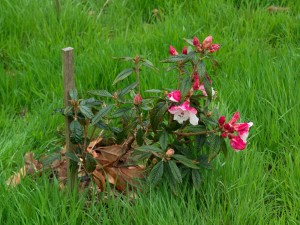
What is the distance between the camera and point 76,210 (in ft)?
7.56

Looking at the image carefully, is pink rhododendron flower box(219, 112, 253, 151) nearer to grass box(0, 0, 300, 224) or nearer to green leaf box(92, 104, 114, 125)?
grass box(0, 0, 300, 224)

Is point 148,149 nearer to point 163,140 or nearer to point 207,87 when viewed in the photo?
point 163,140

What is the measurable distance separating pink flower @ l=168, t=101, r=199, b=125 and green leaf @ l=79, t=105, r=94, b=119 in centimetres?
30

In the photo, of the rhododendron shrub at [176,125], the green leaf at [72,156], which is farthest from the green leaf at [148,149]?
the green leaf at [72,156]

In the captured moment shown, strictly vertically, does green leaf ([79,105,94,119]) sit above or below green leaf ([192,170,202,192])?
above

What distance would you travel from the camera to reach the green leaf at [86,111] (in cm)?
229

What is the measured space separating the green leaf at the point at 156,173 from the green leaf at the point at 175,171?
4cm

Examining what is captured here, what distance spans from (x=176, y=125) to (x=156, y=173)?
0.21 metres

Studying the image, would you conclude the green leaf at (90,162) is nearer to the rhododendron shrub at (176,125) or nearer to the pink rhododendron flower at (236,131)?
the rhododendron shrub at (176,125)

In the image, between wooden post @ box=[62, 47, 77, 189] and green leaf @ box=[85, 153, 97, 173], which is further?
green leaf @ box=[85, 153, 97, 173]

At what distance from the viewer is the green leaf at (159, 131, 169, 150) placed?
2335 mm

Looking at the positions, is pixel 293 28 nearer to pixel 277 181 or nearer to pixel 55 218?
pixel 277 181

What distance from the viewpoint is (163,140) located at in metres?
2.36

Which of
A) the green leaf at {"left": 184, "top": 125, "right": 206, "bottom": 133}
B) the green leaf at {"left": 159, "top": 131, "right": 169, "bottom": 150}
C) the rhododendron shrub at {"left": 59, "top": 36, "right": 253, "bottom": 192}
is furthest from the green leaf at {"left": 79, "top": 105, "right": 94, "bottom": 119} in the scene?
the green leaf at {"left": 184, "top": 125, "right": 206, "bottom": 133}
